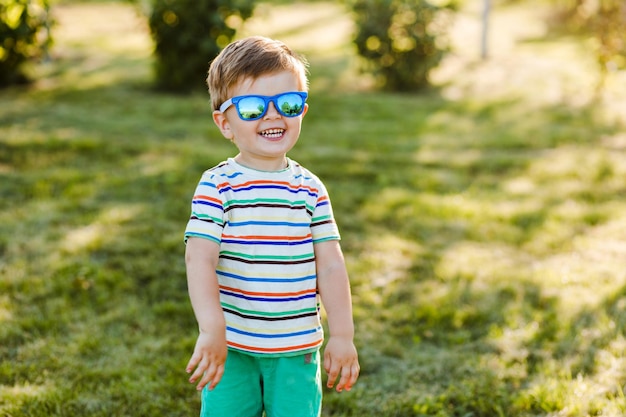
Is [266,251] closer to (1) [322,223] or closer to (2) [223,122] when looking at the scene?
(1) [322,223]

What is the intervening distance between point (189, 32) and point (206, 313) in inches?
330

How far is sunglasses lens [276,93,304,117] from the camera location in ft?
6.70

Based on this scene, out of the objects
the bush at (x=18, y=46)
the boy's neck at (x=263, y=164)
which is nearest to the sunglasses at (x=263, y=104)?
the boy's neck at (x=263, y=164)

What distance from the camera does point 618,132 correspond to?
26.3 ft

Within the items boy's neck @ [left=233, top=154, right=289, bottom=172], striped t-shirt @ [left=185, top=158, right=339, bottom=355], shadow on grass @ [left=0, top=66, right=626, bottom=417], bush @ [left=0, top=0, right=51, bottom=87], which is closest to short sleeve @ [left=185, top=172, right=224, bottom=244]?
striped t-shirt @ [left=185, top=158, right=339, bottom=355]

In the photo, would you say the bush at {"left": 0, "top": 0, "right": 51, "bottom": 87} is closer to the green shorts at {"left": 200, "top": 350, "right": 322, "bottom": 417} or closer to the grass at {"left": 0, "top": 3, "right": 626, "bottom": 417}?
the grass at {"left": 0, "top": 3, "right": 626, "bottom": 417}

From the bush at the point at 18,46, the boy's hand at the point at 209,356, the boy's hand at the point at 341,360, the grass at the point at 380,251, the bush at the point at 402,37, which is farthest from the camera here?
the bush at the point at 402,37

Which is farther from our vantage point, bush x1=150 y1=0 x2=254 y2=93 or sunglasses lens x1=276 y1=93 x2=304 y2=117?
bush x1=150 y1=0 x2=254 y2=93

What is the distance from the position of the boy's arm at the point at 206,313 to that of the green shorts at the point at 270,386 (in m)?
0.19

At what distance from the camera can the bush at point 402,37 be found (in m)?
10.5

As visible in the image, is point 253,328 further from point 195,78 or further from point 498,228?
point 195,78

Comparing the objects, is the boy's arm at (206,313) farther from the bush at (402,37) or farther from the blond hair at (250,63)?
the bush at (402,37)

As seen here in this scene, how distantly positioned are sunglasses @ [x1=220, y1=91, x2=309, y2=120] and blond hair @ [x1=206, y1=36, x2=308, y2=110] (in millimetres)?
60

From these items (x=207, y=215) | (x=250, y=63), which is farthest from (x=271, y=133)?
(x=207, y=215)
